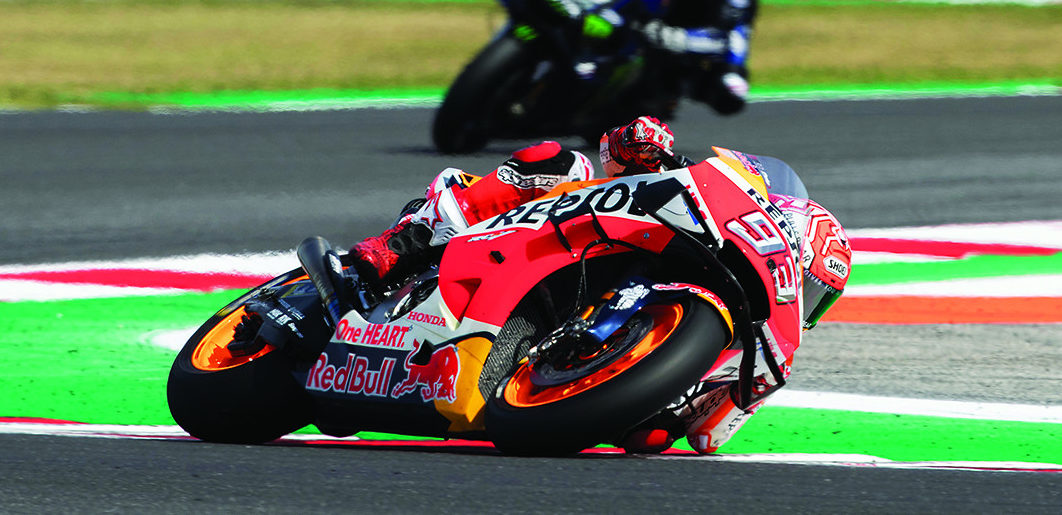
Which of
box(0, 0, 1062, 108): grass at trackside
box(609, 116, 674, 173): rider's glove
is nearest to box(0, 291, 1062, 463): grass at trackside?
box(609, 116, 674, 173): rider's glove

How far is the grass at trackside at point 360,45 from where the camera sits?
53.6 feet

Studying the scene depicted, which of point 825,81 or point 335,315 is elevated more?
point 335,315

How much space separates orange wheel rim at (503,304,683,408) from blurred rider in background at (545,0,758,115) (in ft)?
24.0

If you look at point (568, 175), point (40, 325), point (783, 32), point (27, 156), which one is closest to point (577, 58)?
point (27, 156)

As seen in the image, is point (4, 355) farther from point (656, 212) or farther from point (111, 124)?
point (111, 124)

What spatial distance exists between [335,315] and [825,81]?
41.5 ft

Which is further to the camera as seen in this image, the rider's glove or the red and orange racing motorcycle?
the rider's glove

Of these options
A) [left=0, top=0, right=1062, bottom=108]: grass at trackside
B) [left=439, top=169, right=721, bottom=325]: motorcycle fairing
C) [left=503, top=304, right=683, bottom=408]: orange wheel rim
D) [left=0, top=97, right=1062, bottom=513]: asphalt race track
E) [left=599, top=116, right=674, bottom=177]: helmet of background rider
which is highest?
[left=599, top=116, right=674, bottom=177]: helmet of background rider

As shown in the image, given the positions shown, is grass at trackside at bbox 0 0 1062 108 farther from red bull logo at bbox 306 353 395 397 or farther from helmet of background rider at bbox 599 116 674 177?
helmet of background rider at bbox 599 116 674 177

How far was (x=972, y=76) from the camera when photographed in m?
17.2

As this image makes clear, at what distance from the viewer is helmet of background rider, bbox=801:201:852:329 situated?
4.72 metres

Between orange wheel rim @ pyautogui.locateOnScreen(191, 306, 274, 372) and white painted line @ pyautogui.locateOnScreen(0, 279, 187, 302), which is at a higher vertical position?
orange wheel rim @ pyautogui.locateOnScreen(191, 306, 274, 372)

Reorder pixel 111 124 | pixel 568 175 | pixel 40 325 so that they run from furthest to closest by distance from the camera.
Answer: pixel 111 124, pixel 40 325, pixel 568 175

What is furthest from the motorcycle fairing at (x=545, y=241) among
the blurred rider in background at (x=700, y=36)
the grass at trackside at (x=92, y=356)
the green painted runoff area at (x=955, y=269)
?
→ the blurred rider in background at (x=700, y=36)
